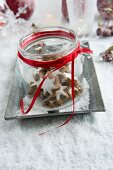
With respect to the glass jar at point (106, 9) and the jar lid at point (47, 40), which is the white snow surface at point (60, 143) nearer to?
the jar lid at point (47, 40)

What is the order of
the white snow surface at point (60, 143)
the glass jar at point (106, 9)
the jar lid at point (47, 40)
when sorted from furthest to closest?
the glass jar at point (106, 9) → the jar lid at point (47, 40) → the white snow surface at point (60, 143)

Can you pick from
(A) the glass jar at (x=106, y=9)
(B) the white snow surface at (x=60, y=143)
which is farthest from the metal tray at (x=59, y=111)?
(A) the glass jar at (x=106, y=9)

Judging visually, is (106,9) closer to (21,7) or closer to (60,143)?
(21,7)

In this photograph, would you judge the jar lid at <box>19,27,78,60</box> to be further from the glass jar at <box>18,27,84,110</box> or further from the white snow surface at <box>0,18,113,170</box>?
the white snow surface at <box>0,18,113,170</box>

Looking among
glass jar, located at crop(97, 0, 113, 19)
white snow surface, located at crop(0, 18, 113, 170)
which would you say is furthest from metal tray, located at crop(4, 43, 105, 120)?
glass jar, located at crop(97, 0, 113, 19)

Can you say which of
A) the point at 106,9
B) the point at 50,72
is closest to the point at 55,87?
the point at 50,72

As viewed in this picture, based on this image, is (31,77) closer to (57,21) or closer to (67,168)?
(67,168)
